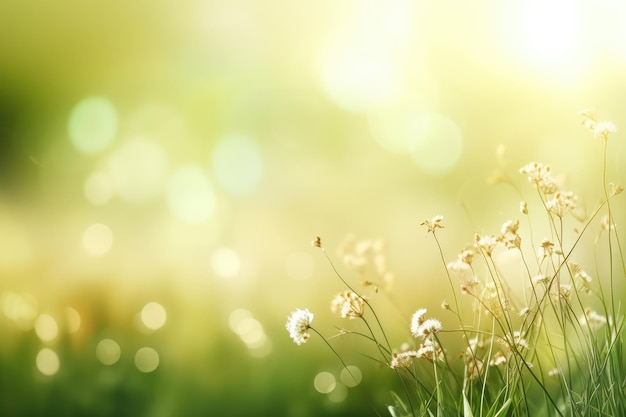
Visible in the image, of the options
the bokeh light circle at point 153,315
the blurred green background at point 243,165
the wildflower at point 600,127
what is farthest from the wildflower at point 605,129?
the bokeh light circle at point 153,315

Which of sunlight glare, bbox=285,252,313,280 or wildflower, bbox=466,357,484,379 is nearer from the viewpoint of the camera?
wildflower, bbox=466,357,484,379

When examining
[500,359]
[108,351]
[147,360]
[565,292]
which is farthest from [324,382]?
[565,292]

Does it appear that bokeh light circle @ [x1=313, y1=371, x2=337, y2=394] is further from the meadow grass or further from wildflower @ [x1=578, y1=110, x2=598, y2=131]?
wildflower @ [x1=578, y1=110, x2=598, y2=131]

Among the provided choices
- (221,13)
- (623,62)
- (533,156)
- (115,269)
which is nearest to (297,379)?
(115,269)

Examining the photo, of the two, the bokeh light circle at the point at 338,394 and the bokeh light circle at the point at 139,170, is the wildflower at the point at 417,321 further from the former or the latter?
the bokeh light circle at the point at 139,170

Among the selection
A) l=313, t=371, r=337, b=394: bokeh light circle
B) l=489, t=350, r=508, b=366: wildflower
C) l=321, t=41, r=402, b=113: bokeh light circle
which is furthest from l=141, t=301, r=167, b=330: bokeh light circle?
l=489, t=350, r=508, b=366: wildflower

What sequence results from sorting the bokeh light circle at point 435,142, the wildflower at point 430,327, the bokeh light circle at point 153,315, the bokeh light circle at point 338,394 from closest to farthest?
the wildflower at point 430,327 → the bokeh light circle at point 338,394 → the bokeh light circle at point 153,315 → the bokeh light circle at point 435,142

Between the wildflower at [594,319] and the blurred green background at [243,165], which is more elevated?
the blurred green background at [243,165]
